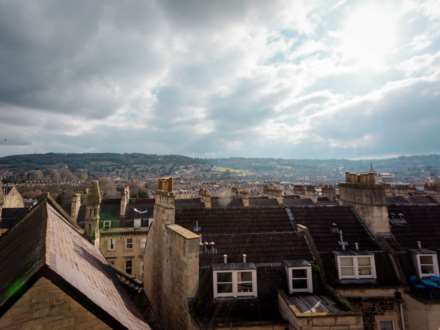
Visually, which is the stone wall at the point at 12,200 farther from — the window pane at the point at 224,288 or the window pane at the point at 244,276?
the window pane at the point at 244,276

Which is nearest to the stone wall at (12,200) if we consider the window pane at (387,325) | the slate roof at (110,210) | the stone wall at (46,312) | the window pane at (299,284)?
the slate roof at (110,210)

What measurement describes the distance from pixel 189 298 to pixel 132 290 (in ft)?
18.2

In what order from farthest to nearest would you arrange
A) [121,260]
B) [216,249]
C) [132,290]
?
[121,260] → [132,290] → [216,249]

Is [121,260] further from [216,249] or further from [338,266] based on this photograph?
[338,266]

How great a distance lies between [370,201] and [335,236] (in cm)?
333

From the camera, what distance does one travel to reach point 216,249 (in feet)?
45.9

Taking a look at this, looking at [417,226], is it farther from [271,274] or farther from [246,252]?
[246,252]

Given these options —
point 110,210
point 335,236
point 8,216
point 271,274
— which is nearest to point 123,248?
point 110,210

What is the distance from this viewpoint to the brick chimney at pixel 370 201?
Result: 15789 mm

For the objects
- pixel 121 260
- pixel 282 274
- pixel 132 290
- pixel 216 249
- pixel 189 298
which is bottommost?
pixel 121 260

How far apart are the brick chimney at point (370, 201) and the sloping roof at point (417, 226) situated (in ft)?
3.63

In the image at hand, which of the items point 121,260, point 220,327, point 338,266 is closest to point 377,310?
point 338,266

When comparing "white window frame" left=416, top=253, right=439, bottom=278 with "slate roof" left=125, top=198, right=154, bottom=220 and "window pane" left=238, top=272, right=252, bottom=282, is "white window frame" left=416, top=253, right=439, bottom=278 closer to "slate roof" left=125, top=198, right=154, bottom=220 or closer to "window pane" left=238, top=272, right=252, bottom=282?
"window pane" left=238, top=272, right=252, bottom=282

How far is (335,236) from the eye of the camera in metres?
15.5
